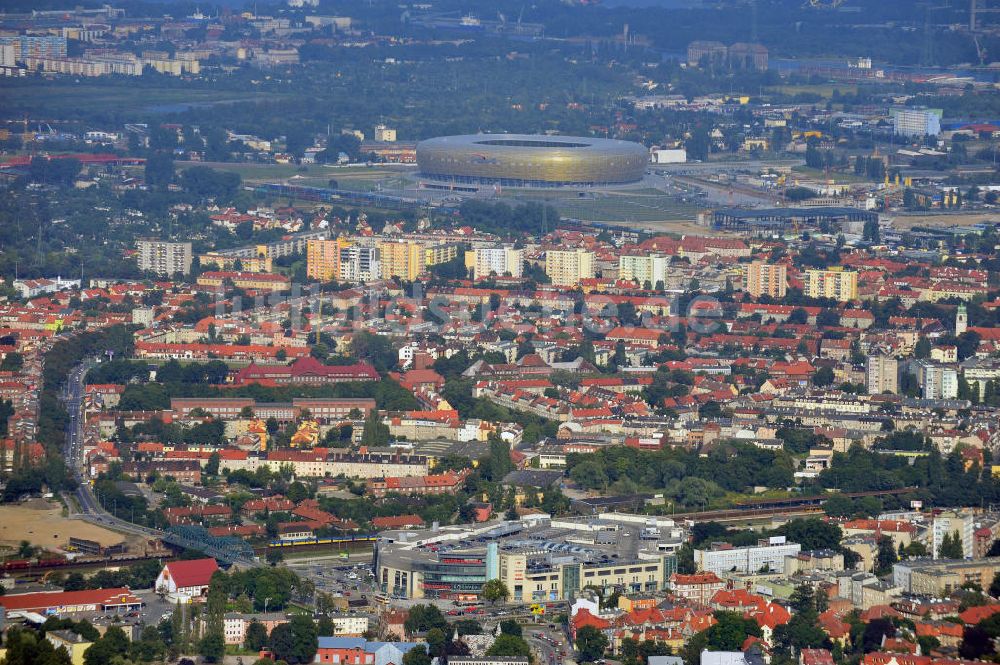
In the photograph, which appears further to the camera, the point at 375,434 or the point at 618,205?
the point at 618,205

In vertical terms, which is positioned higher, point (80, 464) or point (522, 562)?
point (522, 562)

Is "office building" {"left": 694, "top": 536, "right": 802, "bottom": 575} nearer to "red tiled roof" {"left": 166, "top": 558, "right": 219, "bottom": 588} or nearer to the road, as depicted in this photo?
"red tiled roof" {"left": 166, "top": 558, "right": 219, "bottom": 588}

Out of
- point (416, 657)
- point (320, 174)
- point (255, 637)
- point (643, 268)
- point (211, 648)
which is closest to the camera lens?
point (416, 657)

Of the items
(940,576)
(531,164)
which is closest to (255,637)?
(940,576)

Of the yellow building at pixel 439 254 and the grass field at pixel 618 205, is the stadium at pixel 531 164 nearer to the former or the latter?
the grass field at pixel 618 205

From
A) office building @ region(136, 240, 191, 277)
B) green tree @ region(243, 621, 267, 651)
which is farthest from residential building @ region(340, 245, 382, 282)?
green tree @ region(243, 621, 267, 651)

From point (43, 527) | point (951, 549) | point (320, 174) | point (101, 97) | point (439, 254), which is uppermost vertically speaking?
point (101, 97)

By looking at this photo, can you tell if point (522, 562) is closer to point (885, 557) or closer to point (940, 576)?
point (885, 557)

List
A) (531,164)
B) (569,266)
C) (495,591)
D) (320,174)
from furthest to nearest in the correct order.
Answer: (320,174) → (531,164) → (569,266) → (495,591)
